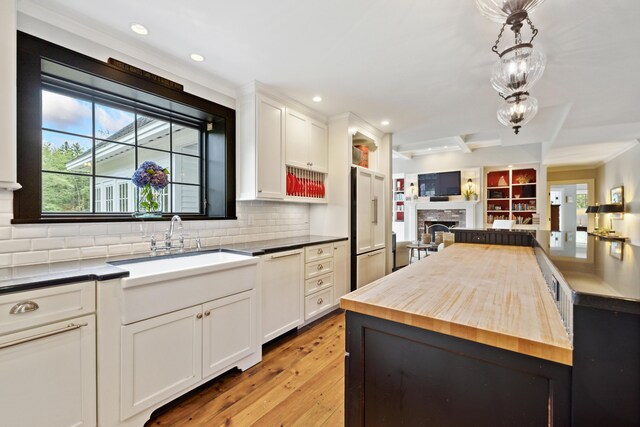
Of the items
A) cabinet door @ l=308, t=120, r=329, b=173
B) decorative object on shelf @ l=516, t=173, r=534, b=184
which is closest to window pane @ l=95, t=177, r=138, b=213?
cabinet door @ l=308, t=120, r=329, b=173

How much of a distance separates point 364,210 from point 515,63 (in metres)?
2.29

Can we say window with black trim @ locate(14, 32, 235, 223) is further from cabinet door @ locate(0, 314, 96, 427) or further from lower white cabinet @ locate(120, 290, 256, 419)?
lower white cabinet @ locate(120, 290, 256, 419)

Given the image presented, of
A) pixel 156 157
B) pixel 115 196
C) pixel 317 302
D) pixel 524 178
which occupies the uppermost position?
pixel 524 178

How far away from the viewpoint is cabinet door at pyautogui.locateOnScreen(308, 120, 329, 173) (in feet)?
11.0

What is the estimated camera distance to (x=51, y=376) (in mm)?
1267

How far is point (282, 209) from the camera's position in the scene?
11.0 ft

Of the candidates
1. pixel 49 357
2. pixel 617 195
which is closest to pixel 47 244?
pixel 49 357

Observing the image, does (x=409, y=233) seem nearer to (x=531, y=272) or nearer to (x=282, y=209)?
(x=282, y=209)

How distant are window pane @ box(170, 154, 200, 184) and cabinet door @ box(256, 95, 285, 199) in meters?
0.62

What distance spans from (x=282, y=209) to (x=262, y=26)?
6.28 feet

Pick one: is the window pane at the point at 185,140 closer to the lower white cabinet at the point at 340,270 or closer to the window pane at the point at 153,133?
the window pane at the point at 153,133

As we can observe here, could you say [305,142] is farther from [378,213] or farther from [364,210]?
[378,213]

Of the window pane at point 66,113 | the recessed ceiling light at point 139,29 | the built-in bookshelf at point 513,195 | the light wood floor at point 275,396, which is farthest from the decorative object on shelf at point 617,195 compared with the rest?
the window pane at point 66,113

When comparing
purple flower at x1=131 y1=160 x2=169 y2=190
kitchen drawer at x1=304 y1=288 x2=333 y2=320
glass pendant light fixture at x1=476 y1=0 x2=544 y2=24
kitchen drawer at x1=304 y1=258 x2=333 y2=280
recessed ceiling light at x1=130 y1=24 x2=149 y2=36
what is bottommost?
kitchen drawer at x1=304 y1=288 x2=333 y2=320
